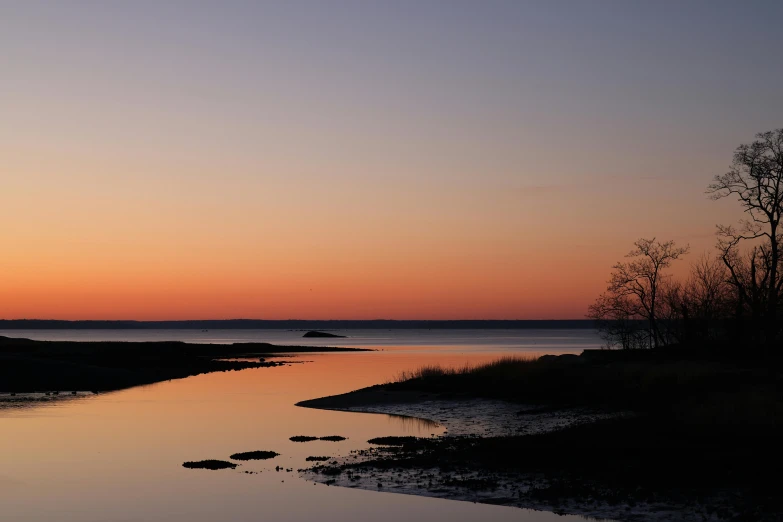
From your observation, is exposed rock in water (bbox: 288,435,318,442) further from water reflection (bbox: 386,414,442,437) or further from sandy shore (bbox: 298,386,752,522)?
water reflection (bbox: 386,414,442,437)

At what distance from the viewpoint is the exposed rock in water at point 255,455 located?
28.8m

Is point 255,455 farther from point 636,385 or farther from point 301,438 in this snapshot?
point 636,385

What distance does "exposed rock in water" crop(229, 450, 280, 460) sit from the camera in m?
28.8

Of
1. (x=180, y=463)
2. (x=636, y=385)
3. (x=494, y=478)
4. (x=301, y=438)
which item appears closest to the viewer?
(x=494, y=478)

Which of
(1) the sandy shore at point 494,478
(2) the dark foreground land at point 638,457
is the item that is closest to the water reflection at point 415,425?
(1) the sandy shore at point 494,478

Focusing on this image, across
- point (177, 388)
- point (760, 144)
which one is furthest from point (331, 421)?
point (760, 144)

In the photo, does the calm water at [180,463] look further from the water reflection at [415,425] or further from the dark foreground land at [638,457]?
the dark foreground land at [638,457]

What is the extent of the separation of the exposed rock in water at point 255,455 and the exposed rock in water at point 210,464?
0.87 m

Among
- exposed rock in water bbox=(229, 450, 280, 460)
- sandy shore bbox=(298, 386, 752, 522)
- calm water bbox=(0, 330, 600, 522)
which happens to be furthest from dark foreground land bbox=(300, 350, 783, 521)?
exposed rock in water bbox=(229, 450, 280, 460)

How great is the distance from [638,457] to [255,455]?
560 inches

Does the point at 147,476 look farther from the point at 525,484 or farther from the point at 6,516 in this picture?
the point at 525,484

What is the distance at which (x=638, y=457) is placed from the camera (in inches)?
961

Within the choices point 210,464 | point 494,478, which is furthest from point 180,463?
point 494,478

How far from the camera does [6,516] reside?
66.4 feet
